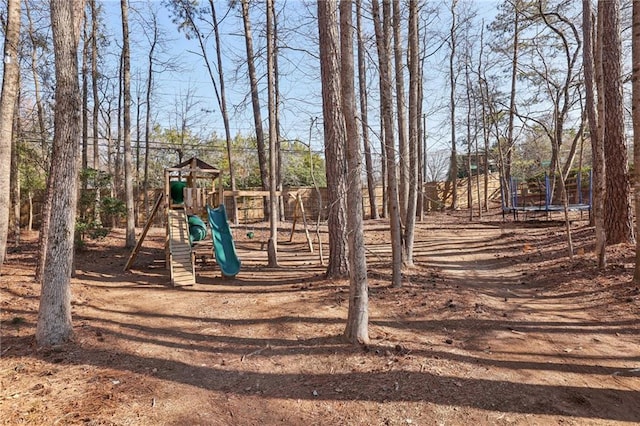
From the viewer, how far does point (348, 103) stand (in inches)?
139

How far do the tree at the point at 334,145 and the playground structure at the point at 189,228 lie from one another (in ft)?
6.71

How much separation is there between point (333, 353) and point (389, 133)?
3.69 meters

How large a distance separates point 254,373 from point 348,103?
2530 millimetres

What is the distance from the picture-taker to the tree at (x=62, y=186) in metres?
3.69

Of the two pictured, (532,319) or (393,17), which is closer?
(532,319)

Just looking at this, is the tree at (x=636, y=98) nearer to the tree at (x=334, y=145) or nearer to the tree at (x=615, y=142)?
the tree at (x=615, y=142)

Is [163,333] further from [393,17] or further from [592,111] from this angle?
[592,111]

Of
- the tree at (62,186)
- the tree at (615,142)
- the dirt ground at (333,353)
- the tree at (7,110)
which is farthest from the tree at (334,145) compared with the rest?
the tree at (615,142)

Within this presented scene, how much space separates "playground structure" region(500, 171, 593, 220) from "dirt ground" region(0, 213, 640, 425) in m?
6.44

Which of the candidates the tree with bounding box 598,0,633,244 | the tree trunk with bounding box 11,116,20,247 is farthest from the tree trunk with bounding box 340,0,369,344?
the tree trunk with bounding box 11,116,20,247

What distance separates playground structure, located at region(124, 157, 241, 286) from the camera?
7.04 meters

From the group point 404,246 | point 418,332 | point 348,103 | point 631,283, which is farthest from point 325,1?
point 631,283

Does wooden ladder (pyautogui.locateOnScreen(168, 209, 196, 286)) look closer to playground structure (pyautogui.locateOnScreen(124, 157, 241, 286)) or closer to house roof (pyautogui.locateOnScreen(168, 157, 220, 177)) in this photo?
playground structure (pyautogui.locateOnScreen(124, 157, 241, 286))

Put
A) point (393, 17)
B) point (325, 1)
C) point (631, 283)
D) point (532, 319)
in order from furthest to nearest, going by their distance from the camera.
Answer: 1. point (393, 17)
2. point (325, 1)
3. point (631, 283)
4. point (532, 319)
